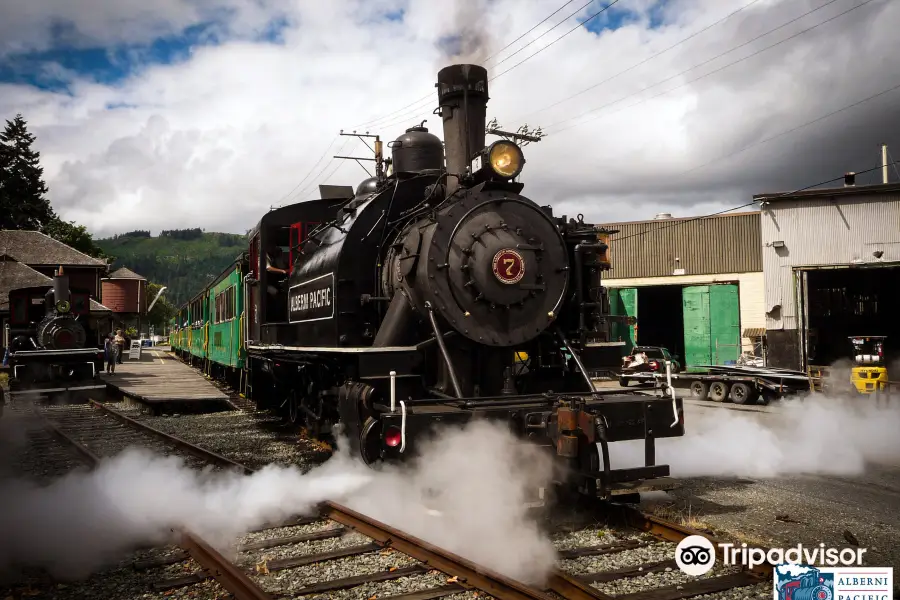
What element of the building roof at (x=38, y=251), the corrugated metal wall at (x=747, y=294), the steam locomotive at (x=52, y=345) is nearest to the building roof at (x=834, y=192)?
the corrugated metal wall at (x=747, y=294)

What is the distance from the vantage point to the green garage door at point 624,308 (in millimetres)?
25281

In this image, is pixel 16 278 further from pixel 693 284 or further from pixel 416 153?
pixel 693 284

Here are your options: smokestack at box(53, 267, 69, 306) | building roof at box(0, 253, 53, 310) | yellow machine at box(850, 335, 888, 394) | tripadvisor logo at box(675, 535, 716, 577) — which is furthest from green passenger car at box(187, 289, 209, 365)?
tripadvisor logo at box(675, 535, 716, 577)

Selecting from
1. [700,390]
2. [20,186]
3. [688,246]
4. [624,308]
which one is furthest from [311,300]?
[20,186]

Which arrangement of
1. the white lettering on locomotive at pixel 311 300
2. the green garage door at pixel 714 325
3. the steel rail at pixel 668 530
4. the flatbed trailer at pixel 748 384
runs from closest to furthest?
1. the steel rail at pixel 668 530
2. the white lettering on locomotive at pixel 311 300
3. the flatbed trailer at pixel 748 384
4. the green garage door at pixel 714 325

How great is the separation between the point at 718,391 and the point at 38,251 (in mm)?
33529

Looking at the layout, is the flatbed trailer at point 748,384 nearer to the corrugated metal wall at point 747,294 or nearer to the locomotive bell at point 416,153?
the corrugated metal wall at point 747,294

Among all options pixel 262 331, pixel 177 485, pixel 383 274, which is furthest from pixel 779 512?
pixel 262 331

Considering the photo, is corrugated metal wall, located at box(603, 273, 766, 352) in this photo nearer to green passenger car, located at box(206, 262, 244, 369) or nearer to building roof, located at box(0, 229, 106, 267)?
green passenger car, located at box(206, 262, 244, 369)

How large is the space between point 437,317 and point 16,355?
49.6 feet

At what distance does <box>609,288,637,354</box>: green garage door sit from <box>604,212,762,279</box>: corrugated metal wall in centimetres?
110

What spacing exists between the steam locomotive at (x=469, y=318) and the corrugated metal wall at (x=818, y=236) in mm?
13863

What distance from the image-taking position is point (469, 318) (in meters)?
5.87

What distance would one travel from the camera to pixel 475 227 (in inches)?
236
